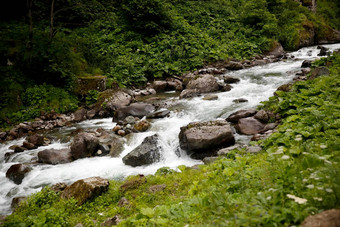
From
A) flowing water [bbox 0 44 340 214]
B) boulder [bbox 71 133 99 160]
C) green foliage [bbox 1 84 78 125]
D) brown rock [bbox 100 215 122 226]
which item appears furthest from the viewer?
green foliage [bbox 1 84 78 125]

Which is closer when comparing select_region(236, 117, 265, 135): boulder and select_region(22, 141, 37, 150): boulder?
select_region(236, 117, 265, 135): boulder

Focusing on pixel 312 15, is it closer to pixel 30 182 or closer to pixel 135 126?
pixel 135 126

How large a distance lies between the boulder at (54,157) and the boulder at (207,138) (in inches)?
158

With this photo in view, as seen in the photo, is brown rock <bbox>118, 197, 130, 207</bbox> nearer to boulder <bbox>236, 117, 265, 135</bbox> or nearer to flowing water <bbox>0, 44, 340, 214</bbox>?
flowing water <bbox>0, 44, 340, 214</bbox>

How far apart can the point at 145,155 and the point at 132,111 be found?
166 inches

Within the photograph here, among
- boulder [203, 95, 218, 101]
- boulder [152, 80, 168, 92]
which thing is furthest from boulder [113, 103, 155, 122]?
boulder [152, 80, 168, 92]

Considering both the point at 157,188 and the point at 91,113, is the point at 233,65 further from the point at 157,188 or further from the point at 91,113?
the point at 157,188

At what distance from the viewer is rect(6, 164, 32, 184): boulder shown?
6.34 m

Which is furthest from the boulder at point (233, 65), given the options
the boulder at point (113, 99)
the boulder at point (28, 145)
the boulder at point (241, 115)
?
the boulder at point (28, 145)

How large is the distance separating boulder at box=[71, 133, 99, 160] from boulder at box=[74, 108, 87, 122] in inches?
145

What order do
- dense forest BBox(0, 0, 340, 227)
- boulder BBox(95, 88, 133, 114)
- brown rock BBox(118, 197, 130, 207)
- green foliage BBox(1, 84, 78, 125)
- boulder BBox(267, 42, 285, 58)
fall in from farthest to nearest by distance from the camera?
boulder BBox(267, 42, 285, 58)
boulder BBox(95, 88, 133, 114)
green foliage BBox(1, 84, 78, 125)
brown rock BBox(118, 197, 130, 207)
dense forest BBox(0, 0, 340, 227)

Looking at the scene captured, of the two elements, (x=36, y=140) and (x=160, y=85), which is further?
(x=160, y=85)

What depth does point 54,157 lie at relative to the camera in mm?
7152

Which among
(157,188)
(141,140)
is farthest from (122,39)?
(157,188)
